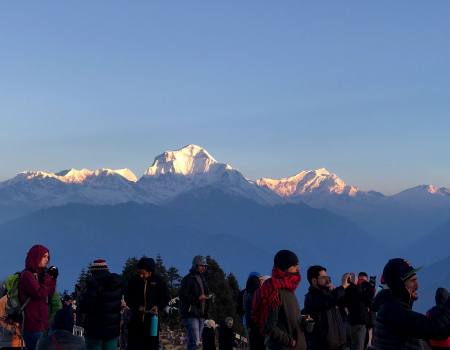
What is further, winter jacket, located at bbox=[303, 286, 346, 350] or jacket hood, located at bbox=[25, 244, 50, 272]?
jacket hood, located at bbox=[25, 244, 50, 272]

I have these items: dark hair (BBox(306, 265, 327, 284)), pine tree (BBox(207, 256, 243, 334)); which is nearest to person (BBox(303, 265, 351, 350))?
dark hair (BBox(306, 265, 327, 284))

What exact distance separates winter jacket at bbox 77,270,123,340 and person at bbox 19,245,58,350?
530 millimetres

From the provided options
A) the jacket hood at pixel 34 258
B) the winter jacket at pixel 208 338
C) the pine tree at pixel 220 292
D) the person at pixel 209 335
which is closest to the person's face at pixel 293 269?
the jacket hood at pixel 34 258

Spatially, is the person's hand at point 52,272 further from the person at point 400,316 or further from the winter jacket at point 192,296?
the person at point 400,316

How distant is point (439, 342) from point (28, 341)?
635 cm

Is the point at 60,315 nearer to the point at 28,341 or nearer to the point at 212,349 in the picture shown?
the point at 28,341

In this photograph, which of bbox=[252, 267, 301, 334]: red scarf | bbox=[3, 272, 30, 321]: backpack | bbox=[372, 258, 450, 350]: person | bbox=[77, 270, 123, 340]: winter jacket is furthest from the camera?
bbox=[77, 270, 123, 340]: winter jacket

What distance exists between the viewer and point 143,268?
12531 mm

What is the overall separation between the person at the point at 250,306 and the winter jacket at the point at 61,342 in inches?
259

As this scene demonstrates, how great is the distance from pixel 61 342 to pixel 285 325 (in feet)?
8.09

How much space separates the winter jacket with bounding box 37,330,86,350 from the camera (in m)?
7.14

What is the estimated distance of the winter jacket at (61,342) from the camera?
714cm

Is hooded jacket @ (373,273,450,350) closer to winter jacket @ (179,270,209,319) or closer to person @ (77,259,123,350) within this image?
person @ (77,259,123,350)

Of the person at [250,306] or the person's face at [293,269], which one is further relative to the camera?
the person at [250,306]
